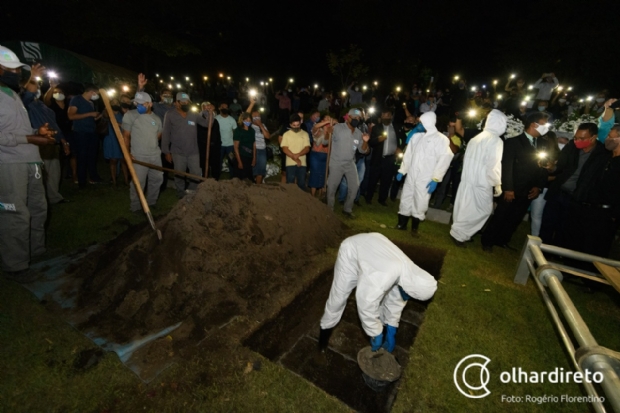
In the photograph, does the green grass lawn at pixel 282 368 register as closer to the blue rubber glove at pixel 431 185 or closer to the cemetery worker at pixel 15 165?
the cemetery worker at pixel 15 165

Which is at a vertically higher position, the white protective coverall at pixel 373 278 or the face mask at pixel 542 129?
the face mask at pixel 542 129

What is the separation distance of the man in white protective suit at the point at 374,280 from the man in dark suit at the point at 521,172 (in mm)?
3831

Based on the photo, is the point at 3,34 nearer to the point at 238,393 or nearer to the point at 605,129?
the point at 238,393

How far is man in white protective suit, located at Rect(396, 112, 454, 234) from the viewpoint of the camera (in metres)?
5.79

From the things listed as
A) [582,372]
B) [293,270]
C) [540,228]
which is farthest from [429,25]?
[582,372]

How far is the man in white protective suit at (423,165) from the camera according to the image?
579 centimetres

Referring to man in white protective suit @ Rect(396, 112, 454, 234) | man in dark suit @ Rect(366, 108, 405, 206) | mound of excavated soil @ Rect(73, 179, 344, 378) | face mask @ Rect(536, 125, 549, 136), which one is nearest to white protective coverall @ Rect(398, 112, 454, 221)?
man in white protective suit @ Rect(396, 112, 454, 234)

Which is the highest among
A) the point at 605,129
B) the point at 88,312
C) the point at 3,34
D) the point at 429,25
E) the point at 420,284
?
the point at 429,25

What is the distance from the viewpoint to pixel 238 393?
2.58m

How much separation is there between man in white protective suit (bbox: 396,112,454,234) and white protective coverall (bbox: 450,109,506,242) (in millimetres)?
427

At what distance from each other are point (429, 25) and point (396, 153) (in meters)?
19.5

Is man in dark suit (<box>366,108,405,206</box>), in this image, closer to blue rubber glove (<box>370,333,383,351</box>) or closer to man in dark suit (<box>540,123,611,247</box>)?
man in dark suit (<box>540,123,611,247</box>)

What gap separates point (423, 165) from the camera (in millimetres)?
5922

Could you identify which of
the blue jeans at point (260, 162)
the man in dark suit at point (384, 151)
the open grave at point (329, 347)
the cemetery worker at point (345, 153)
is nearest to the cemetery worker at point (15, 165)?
the open grave at point (329, 347)
